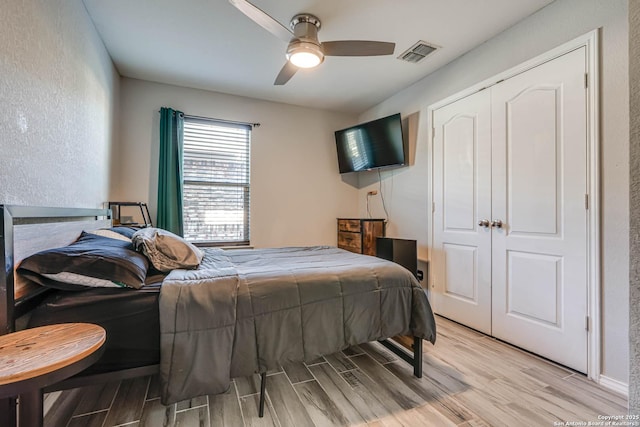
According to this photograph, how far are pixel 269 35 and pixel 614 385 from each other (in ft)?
11.6

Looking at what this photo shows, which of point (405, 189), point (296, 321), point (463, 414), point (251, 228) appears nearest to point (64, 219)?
point (296, 321)

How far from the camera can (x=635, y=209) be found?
2.84ft

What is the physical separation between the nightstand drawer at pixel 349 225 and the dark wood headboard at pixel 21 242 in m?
2.92

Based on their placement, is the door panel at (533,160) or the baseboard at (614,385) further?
the door panel at (533,160)

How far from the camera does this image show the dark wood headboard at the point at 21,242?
1.09 meters

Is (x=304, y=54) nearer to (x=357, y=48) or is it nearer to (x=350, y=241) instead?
(x=357, y=48)

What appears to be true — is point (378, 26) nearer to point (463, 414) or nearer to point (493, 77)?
point (493, 77)

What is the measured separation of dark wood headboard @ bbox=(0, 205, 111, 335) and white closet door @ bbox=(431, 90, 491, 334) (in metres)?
3.11

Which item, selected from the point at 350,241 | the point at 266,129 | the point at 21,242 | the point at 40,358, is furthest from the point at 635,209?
the point at 266,129

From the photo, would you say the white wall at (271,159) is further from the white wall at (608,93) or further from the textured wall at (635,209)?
the textured wall at (635,209)

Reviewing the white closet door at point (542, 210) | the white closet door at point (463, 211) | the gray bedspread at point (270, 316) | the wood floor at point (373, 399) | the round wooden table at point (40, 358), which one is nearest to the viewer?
the round wooden table at point (40, 358)

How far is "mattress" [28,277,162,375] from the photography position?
4.03ft

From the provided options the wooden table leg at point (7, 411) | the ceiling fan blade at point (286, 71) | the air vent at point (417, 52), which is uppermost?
the air vent at point (417, 52)

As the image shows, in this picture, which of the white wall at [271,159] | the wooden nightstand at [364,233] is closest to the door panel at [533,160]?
the wooden nightstand at [364,233]
